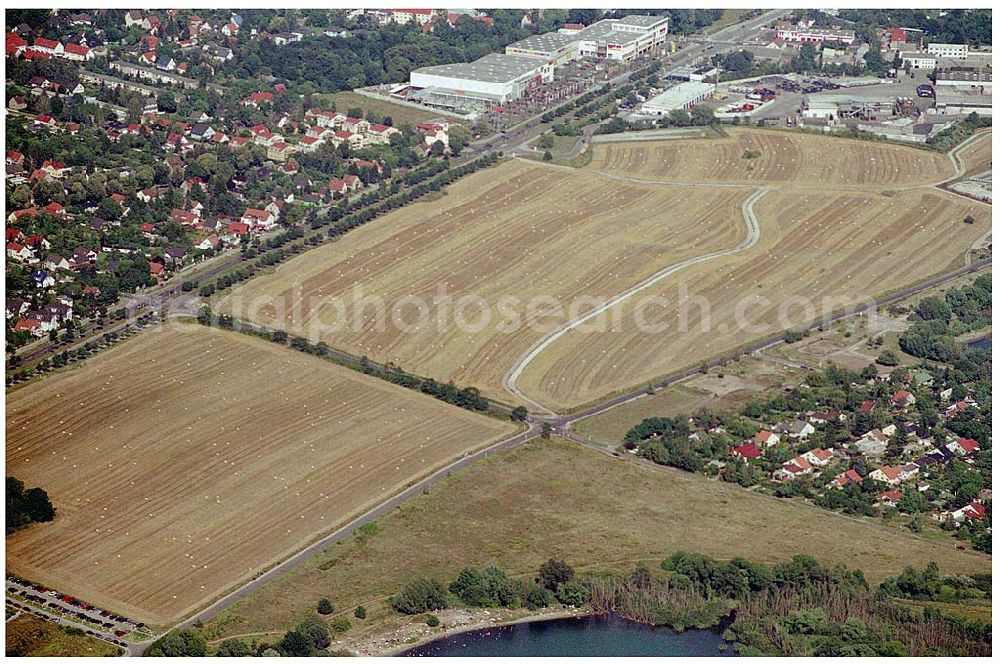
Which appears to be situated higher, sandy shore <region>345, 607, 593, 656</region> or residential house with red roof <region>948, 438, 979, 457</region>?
residential house with red roof <region>948, 438, 979, 457</region>

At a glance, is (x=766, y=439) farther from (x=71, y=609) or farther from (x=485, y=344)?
(x=71, y=609)

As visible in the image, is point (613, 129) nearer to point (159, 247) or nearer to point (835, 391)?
point (159, 247)

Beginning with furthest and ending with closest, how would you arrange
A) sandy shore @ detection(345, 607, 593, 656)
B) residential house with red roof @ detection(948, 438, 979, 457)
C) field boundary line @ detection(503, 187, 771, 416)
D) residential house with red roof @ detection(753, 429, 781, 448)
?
field boundary line @ detection(503, 187, 771, 416), residential house with red roof @ detection(753, 429, 781, 448), residential house with red roof @ detection(948, 438, 979, 457), sandy shore @ detection(345, 607, 593, 656)

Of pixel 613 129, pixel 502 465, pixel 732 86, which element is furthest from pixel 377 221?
pixel 732 86

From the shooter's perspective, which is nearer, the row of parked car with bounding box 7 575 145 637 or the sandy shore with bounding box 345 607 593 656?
the sandy shore with bounding box 345 607 593 656

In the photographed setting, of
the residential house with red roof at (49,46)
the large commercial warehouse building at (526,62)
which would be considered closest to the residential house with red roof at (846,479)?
the large commercial warehouse building at (526,62)

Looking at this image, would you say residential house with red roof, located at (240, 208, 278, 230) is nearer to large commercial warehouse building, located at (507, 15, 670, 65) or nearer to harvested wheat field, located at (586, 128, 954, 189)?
harvested wheat field, located at (586, 128, 954, 189)

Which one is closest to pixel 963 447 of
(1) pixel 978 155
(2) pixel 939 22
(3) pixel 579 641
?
(3) pixel 579 641

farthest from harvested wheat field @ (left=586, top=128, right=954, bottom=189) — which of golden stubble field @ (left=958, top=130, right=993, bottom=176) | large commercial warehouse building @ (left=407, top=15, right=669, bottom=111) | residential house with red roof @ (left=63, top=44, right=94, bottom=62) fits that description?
residential house with red roof @ (left=63, top=44, right=94, bottom=62)
